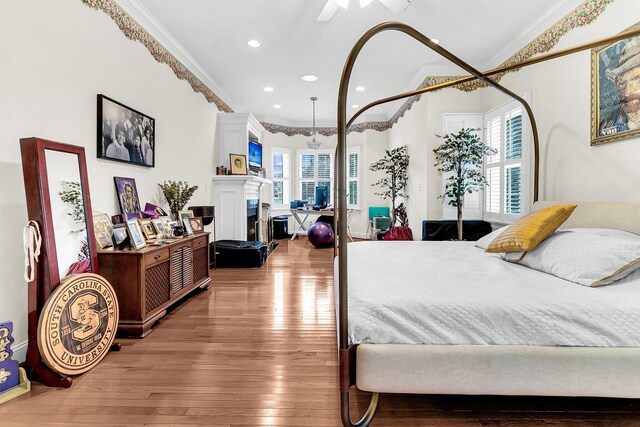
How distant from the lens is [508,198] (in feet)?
13.0

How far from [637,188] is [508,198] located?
1671 millimetres

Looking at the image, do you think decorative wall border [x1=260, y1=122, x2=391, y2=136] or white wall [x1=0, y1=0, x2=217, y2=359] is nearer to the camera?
white wall [x1=0, y1=0, x2=217, y2=359]

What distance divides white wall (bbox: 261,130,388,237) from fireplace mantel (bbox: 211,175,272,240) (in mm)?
2327

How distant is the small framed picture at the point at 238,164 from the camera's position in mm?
5230

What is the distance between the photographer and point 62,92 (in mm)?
2211

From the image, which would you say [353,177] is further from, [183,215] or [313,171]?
[183,215]

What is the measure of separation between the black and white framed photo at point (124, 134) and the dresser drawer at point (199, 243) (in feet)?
3.04

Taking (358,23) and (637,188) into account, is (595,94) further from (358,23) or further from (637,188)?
(358,23)

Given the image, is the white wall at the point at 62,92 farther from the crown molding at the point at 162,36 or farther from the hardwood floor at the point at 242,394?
the hardwood floor at the point at 242,394

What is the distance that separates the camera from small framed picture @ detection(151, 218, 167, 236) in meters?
2.79

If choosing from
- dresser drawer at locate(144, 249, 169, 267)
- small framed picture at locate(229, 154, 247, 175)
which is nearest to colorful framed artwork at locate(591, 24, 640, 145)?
dresser drawer at locate(144, 249, 169, 267)

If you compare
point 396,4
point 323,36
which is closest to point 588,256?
point 396,4

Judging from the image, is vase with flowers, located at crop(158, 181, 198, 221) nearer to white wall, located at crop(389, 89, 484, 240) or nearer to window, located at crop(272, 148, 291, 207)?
white wall, located at crop(389, 89, 484, 240)

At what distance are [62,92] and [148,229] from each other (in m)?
1.14
